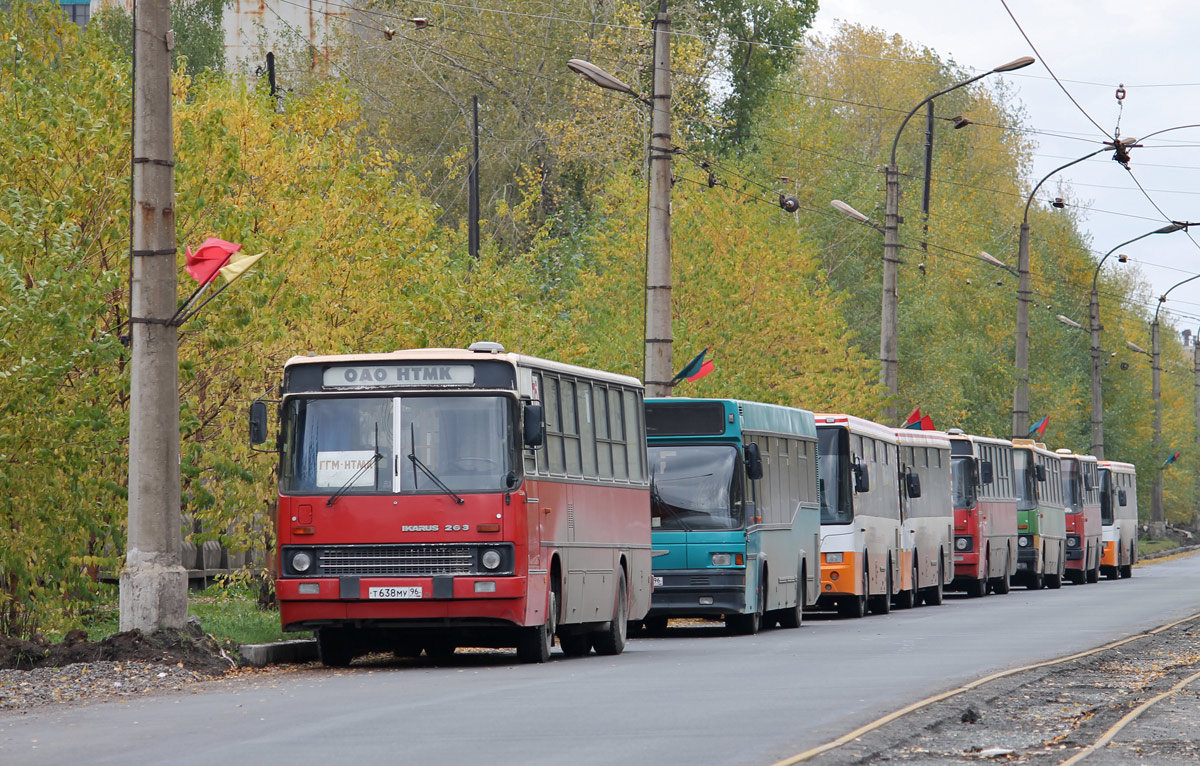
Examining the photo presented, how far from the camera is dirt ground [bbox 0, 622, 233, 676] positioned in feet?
58.9

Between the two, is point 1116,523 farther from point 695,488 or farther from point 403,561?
point 403,561

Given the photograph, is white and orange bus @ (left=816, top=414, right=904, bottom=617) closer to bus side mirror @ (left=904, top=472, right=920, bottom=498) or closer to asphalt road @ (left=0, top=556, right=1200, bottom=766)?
bus side mirror @ (left=904, top=472, right=920, bottom=498)

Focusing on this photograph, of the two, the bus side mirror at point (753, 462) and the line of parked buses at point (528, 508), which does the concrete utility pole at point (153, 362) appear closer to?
the line of parked buses at point (528, 508)

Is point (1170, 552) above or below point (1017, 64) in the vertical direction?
below

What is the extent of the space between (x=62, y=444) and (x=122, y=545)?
2.42 m

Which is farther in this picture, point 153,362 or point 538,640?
point 538,640

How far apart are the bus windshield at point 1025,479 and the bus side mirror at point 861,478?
623 inches

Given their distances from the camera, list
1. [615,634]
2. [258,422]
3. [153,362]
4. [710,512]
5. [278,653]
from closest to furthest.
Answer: [153,362], [258,422], [278,653], [615,634], [710,512]

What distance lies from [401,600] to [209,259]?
3.46 meters

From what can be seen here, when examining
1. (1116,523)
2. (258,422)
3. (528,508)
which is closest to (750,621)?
(528,508)

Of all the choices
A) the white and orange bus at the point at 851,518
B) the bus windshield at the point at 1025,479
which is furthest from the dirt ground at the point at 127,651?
the bus windshield at the point at 1025,479

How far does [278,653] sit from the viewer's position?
20.5 meters

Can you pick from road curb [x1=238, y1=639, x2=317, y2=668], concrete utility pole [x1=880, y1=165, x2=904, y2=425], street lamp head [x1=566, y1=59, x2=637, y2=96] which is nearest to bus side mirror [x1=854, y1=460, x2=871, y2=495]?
street lamp head [x1=566, y1=59, x2=637, y2=96]

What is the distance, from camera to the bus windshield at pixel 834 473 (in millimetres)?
32750
